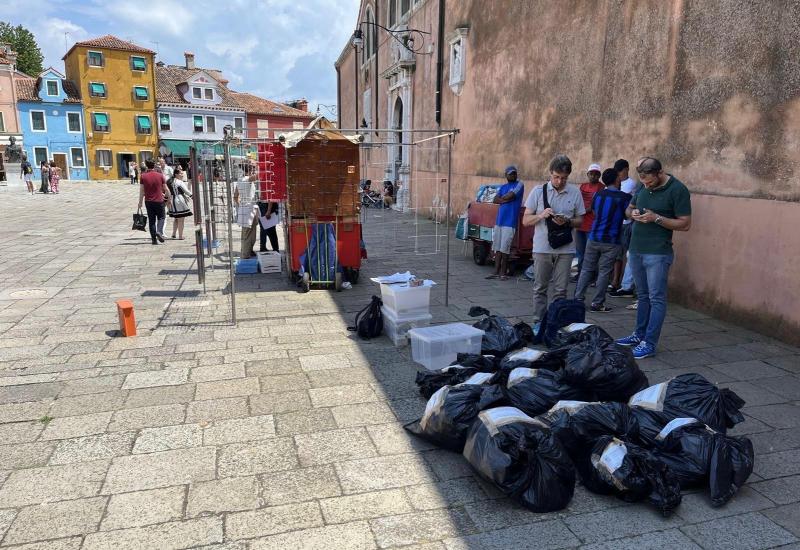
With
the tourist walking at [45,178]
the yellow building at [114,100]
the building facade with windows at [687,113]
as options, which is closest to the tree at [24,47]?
the yellow building at [114,100]

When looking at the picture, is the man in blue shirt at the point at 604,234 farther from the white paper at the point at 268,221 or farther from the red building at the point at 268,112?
the red building at the point at 268,112

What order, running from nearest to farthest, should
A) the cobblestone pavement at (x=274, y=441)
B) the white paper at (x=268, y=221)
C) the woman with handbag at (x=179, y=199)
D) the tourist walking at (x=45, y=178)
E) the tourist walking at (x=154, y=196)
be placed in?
the cobblestone pavement at (x=274, y=441) < the white paper at (x=268, y=221) < the woman with handbag at (x=179, y=199) < the tourist walking at (x=154, y=196) < the tourist walking at (x=45, y=178)

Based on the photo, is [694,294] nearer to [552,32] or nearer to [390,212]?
[552,32]

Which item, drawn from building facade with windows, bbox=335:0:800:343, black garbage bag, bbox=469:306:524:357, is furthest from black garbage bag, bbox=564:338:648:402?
building facade with windows, bbox=335:0:800:343

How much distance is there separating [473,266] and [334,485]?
274 inches

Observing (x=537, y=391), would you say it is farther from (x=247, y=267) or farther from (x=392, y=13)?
(x=392, y=13)

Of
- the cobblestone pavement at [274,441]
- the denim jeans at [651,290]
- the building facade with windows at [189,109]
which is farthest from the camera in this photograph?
the building facade with windows at [189,109]

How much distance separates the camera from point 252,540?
2.61 metres

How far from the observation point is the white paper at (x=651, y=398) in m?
3.35

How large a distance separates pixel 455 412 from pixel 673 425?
4.01 feet

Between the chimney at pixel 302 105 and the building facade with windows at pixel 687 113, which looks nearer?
the building facade with windows at pixel 687 113

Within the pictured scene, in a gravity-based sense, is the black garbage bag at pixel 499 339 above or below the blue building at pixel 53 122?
below

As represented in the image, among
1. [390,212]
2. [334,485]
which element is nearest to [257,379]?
[334,485]

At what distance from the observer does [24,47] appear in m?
55.2
